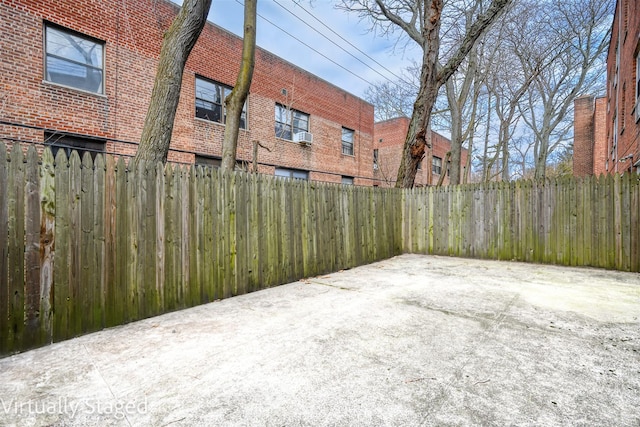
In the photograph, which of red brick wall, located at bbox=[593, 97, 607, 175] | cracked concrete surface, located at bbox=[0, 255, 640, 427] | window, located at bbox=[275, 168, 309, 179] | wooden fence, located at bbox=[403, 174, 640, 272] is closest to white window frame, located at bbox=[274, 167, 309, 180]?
window, located at bbox=[275, 168, 309, 179]

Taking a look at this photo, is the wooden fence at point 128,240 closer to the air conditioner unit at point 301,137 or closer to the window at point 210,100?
the window at point 210,100

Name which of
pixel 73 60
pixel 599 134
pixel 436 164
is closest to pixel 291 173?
pixel 73 60

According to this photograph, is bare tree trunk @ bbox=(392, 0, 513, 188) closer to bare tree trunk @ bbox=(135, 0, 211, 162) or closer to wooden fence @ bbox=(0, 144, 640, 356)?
wooden fence @ bbox=(0, 144, 640, 356)

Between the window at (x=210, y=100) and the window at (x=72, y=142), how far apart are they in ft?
10.4

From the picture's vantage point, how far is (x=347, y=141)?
674 inches

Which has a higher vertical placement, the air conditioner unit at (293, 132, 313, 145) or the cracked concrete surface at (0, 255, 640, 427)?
the air conditioner unit at (293, 132, 313, 145)

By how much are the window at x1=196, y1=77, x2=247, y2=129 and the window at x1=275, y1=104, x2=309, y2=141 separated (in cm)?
242

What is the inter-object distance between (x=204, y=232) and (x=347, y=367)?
259 cm

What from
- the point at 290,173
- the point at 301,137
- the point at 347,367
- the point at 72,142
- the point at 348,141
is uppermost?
the point at 348,141

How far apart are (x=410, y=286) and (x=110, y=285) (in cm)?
389

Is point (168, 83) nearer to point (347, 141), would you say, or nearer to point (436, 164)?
point (347, 141)

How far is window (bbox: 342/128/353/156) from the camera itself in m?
16.9

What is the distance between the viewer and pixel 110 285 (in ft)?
10.6

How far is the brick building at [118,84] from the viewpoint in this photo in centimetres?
715
